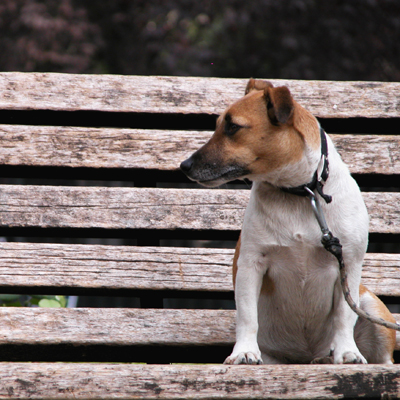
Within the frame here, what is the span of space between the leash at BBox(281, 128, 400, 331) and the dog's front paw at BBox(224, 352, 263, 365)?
1.23 ft

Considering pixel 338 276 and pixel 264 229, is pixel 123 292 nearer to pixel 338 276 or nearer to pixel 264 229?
pixel 264 229

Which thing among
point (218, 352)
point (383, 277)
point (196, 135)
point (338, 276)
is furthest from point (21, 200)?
point (383, 277)

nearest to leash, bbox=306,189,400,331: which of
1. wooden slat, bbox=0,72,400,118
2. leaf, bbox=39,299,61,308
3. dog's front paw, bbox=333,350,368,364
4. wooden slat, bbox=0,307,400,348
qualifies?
dog's front paw, bbox=333,350,368,364

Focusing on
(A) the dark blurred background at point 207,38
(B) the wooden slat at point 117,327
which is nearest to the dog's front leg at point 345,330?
(B) the wooden slat at point 117,327

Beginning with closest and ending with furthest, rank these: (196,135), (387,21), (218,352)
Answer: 1. (218,352)
2. (196,135)
3. (387,21)

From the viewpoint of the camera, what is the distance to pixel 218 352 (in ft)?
8.00

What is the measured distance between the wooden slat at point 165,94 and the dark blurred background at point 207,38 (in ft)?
10.8

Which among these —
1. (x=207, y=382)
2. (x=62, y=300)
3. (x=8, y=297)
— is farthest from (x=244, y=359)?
(x=8, y=297)

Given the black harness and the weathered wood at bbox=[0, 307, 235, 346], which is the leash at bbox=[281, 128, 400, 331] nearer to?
the black harness

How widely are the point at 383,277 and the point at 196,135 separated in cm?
115

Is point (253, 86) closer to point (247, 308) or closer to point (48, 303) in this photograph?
point (247, 308)

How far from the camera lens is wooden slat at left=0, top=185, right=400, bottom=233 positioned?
8.66ft

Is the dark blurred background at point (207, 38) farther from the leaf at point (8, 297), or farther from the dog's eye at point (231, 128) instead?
the dog's eye at point (231, 128)

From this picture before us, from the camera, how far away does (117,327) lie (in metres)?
2.38
